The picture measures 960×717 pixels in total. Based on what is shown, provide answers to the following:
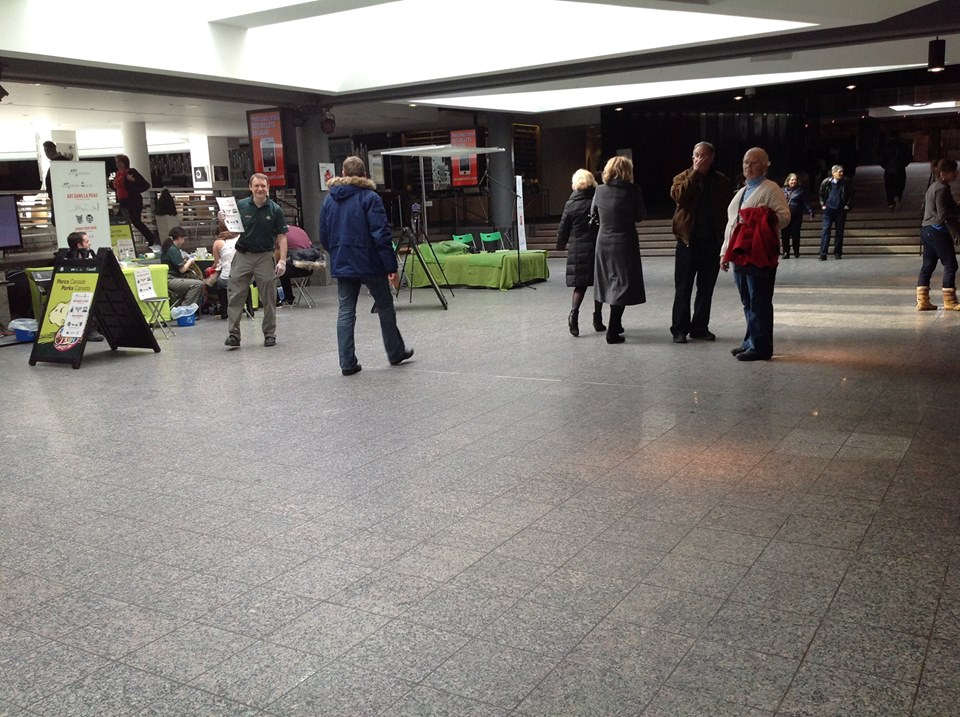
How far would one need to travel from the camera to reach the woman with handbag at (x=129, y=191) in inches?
569

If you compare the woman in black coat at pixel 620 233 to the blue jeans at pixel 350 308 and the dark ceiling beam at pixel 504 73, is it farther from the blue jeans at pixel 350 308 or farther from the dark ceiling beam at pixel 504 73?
the dark ceiling beam at pixel 504 73

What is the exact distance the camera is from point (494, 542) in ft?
11.4

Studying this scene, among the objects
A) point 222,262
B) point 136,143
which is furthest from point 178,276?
point 136,143

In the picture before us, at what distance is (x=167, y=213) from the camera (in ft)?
53.0

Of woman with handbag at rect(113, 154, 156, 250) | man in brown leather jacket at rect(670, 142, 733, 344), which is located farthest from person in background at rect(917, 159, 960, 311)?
woman with handbag at rect(113, 154, 156, 250)

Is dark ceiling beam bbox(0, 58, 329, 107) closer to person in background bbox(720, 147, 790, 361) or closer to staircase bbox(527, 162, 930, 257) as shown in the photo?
staircase bbox(527, 162, 930, 257)

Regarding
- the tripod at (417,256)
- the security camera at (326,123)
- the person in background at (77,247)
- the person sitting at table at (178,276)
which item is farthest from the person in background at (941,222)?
the security camera at (326,123)

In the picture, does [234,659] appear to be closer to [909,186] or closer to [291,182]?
[291,182]

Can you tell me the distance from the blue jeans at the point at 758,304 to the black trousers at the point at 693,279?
2.38 feet

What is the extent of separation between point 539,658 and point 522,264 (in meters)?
11.6

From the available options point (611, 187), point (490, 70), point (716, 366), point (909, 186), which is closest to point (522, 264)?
point (490, 70)

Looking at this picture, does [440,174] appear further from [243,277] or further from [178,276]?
[243,277]

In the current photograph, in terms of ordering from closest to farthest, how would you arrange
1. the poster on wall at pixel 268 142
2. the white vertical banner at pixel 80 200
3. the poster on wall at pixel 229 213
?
the white vertical banner at pixel 80 200, the poster on wall at pixel 229 213, the poster on wall at pixel 268 142

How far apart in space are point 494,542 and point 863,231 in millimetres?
16794
